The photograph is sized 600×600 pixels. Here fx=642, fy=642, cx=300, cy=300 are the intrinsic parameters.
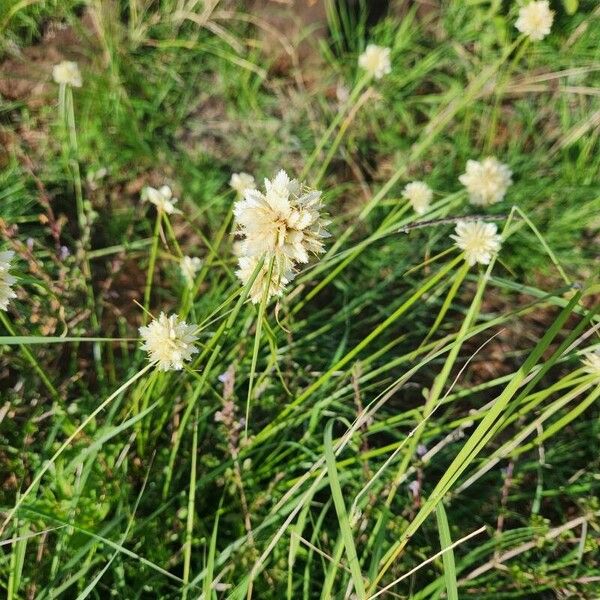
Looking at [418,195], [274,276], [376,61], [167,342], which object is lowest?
[167,342]

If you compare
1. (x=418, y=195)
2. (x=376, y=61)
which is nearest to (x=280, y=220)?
(x=418, y=195)

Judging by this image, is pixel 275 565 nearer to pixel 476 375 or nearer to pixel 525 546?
pixel 525 546

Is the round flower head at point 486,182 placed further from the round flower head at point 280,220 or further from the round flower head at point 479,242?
the round flower head at point 280,220

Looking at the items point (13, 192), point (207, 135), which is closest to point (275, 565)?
point (13, 192)

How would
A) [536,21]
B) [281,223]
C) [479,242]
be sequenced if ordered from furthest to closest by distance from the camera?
[536,21] → [479,242] → [281,223]

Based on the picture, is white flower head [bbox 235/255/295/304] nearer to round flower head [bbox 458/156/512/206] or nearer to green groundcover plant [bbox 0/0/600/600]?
green groundcover plant [bbox 0/0/600/600]

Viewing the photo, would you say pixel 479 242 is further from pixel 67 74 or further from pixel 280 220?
pixel 67 74
